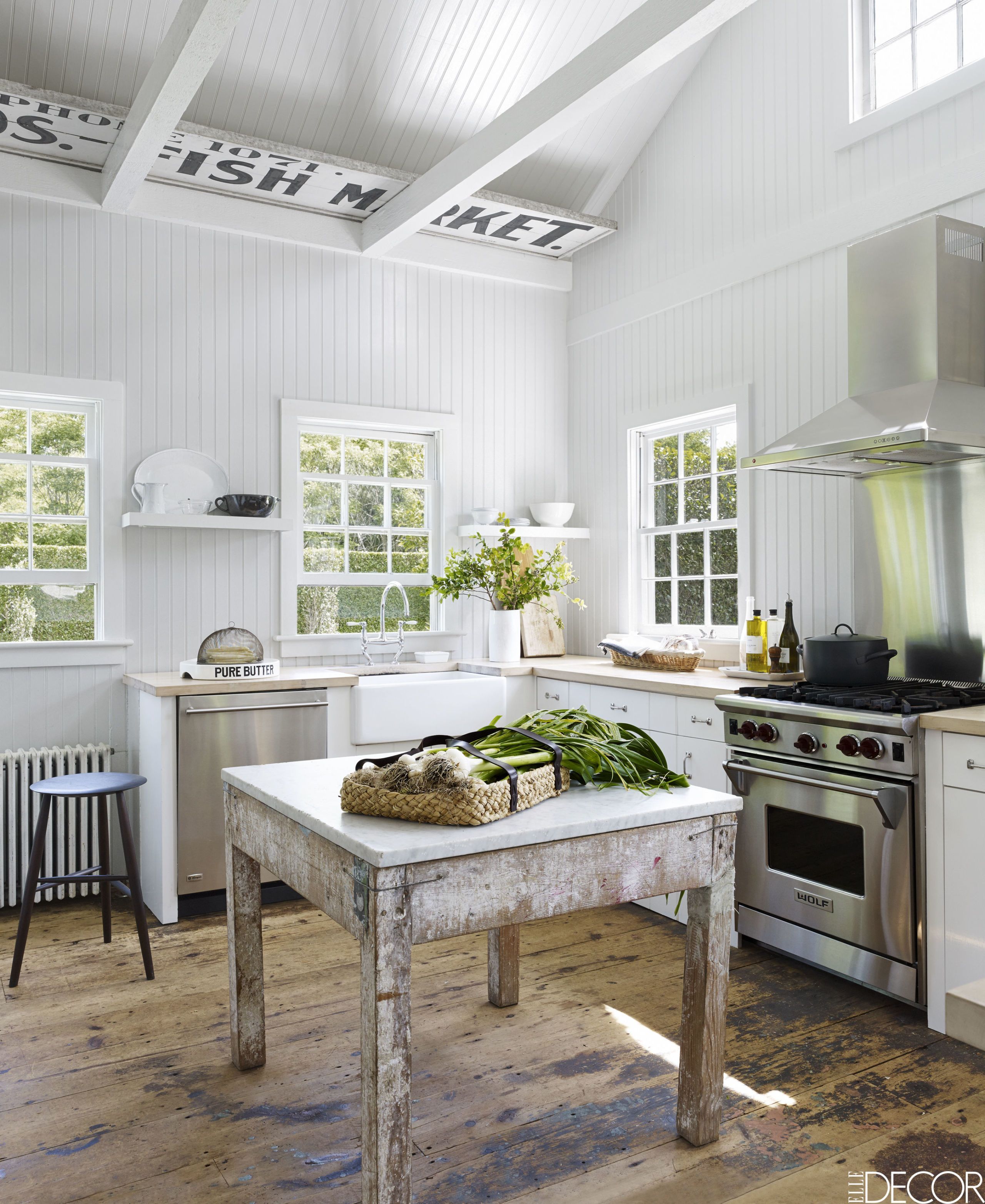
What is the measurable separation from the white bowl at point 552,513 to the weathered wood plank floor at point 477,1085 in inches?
103

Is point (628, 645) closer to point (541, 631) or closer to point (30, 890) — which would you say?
point (541, 631)

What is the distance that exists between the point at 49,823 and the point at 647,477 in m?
3.46

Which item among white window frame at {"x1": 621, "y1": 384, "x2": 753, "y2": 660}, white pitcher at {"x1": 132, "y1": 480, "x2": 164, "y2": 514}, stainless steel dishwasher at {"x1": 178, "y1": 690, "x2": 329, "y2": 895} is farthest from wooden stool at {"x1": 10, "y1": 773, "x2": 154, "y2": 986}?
Answer: white window frame at {"x1": 621, "y1": 384, "x2": 753, "y2": 660}

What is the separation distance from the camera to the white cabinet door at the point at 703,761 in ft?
12.0

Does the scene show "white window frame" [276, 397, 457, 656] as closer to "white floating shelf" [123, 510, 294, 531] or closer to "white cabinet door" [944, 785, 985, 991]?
"white floating shelf" [123, 510, 294, 531]

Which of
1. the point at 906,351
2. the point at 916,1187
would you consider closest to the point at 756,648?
the point at 906,351

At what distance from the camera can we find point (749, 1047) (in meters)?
2.74

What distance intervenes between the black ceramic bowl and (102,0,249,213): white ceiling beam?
1.41 metres

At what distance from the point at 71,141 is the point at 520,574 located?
2910 millimetres

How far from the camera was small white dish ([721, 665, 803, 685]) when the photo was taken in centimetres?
395

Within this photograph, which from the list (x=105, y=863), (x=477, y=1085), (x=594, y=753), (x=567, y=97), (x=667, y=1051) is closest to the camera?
(x=594, y=753)

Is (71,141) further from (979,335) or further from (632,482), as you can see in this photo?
(979,335)

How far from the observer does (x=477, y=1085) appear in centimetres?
254

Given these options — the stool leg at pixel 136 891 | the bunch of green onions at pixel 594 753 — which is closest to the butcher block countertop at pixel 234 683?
the stool leg at pixel 136 891
